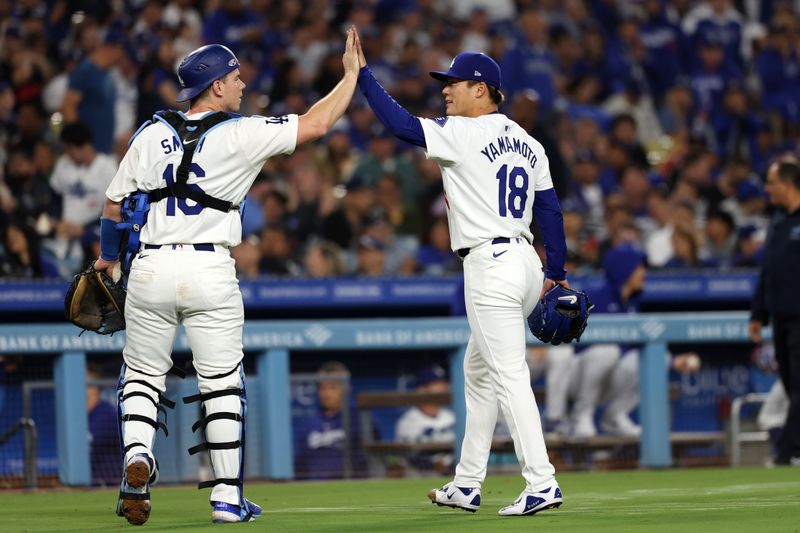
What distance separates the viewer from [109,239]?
21.6 ft

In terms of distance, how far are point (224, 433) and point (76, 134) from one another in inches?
274

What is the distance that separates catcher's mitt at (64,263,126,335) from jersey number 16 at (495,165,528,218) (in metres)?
1.77

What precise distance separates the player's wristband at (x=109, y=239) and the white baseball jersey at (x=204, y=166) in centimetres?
18

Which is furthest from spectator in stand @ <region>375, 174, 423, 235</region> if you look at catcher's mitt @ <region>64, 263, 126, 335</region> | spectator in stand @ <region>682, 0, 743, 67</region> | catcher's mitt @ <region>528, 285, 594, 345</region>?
catcher's mitt @ <region>64, 263, 126, 335</region>

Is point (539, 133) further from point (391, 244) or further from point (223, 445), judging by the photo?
point (223, 445)

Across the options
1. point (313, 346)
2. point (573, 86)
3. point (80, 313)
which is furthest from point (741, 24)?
point (80, 313)

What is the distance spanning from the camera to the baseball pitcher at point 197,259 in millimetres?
6348

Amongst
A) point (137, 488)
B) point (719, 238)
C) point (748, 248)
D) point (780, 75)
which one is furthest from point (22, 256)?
point (780, 75)

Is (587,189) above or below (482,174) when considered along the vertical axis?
above

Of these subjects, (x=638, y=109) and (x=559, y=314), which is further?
(x=638, y=109)

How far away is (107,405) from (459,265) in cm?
356

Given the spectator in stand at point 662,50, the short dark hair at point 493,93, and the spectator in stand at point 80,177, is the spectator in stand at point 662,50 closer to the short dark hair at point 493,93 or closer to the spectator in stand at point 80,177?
the spectator in stand at point 80,177

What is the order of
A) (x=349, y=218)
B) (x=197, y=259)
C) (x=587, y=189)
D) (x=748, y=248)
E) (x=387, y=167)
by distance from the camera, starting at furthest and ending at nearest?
(x=587, y=189)
(x=387, y=167)
(x=748, y=248)
(x=349, y=218)
(x=197, y=259)

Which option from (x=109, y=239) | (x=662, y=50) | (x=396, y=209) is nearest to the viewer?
(x=109, y=239)
